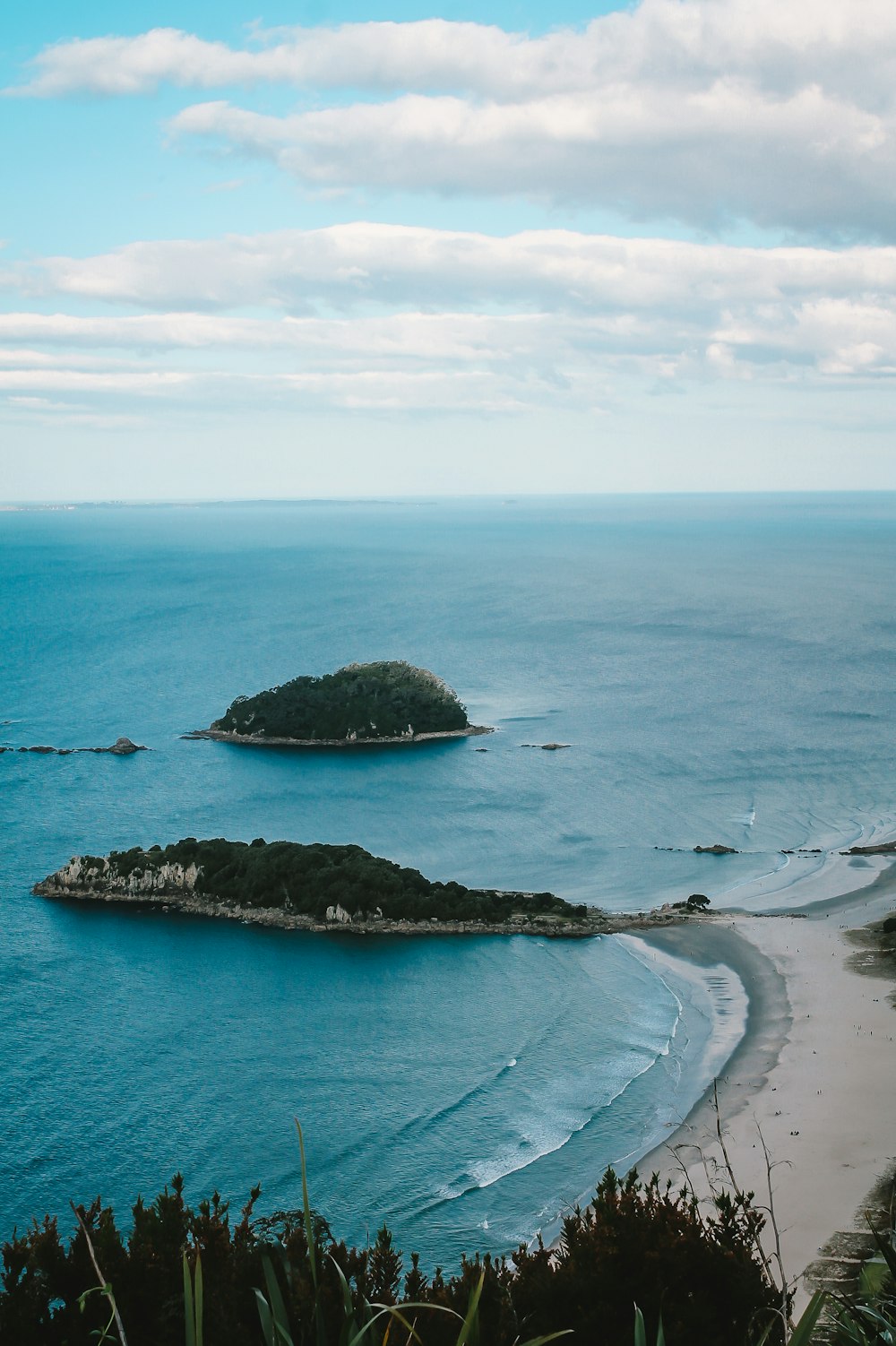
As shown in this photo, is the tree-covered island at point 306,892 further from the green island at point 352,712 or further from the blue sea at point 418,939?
the green island at point 352,712

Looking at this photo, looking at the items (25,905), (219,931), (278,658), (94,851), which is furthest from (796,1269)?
(278,658)

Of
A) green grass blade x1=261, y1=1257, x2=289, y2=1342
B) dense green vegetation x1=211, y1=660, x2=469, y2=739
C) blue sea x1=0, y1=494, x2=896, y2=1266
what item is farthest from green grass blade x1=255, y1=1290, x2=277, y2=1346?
dense green vegetation x1=211, y1=660, x2=469, y2=739

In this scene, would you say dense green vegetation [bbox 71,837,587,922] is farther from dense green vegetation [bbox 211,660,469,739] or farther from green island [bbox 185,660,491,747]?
dense green vegetation [bbox 211,660,469,739]

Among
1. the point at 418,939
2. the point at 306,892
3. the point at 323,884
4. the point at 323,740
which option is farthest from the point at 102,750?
the point at 418,939

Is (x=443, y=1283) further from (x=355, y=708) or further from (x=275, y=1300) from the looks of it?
(x=355, y=708)

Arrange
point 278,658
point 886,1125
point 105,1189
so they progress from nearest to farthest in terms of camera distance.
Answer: point 105,1189 → point 886,1125 → point 278,658

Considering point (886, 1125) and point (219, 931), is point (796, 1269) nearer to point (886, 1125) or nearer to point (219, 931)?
point (886, 1125)
